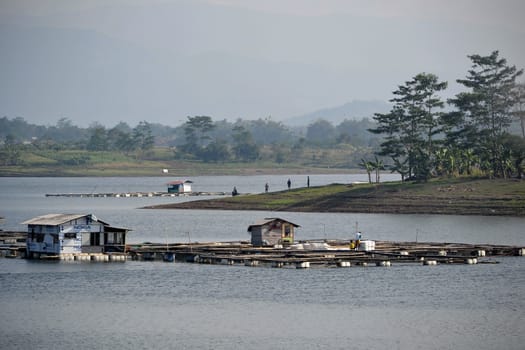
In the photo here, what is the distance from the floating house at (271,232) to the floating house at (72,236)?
40.7 feet

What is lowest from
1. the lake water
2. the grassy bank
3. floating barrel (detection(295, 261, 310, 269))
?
the lake water

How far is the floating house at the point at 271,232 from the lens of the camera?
Result: 312 ft

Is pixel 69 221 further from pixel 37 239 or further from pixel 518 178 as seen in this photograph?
pixel 518 178

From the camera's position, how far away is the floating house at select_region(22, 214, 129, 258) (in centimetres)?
8569

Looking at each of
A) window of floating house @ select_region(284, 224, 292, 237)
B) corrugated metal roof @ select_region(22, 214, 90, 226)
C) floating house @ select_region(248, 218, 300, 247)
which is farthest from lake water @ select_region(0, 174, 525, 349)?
window of floating house @ select_region(284, 224, 292, 237)

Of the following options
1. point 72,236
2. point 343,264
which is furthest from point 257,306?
point 72,236

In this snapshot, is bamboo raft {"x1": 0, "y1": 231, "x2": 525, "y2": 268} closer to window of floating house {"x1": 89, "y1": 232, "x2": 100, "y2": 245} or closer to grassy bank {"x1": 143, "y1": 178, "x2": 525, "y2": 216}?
window of floating house {"x1": 89, "y1": 232, "x2": 100, "y2": 245}

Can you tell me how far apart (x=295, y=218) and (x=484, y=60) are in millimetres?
43641

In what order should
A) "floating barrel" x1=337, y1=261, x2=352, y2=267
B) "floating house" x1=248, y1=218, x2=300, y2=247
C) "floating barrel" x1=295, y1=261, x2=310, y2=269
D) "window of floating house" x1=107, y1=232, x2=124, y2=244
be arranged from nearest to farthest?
1. "floating barrel" x1=295, y1=261, x2=310, y2=269
2. "floating barrel" x1=337, y1=261, x2=352, y2=267
3. "window of floating house" x1=107, y1=232, x2=124, y2=244
4. "floating house" x1=248, y1=218, x2=300, y2=247

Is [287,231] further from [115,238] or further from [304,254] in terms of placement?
[115,238]

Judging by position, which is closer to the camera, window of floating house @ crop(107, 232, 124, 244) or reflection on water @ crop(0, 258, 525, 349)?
reflection on water @ crop(0, 258, 525, 349)

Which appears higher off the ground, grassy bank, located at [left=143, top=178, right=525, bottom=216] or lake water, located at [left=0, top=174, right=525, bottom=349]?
grassy bank, located at [left=143, top=178, right=525, bottom=216]

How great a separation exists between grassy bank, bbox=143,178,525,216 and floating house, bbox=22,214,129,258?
58.6 meters

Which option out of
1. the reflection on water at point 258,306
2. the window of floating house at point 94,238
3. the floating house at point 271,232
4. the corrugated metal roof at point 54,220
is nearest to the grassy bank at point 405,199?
the floating house at point 271,232
